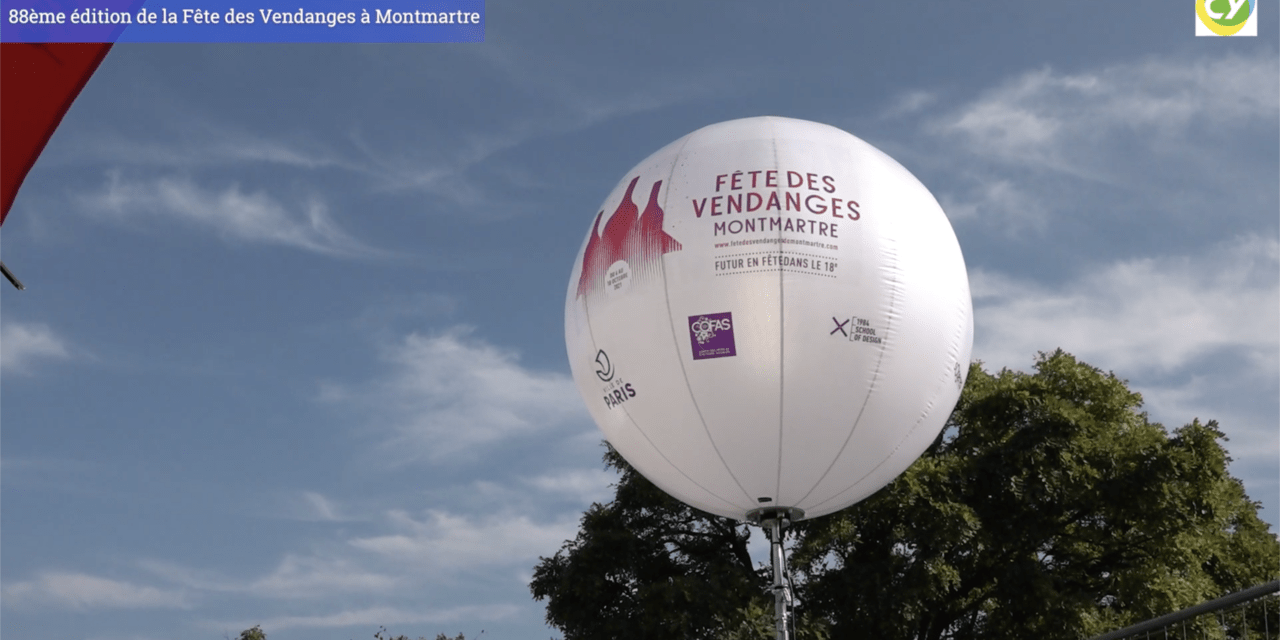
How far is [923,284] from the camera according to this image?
1134 cm

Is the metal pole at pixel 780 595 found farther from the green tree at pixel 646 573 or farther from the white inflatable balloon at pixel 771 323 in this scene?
the green tree at pixel 646 573

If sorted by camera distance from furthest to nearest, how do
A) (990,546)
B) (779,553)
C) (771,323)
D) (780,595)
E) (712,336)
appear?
(990,546), (779,553), (780,595), (712,336), (771,323)

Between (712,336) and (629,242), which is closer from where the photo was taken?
(712,336)

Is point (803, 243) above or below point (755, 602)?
above

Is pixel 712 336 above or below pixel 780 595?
above

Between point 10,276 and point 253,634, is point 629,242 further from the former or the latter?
point 253,634

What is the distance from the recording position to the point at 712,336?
35.4ft

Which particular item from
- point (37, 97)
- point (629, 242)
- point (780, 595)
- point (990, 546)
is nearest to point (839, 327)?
point (629, 242)

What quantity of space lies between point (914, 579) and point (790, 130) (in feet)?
45.3

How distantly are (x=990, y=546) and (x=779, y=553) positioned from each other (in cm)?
1447

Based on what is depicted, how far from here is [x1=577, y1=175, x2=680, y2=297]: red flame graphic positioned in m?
11.2

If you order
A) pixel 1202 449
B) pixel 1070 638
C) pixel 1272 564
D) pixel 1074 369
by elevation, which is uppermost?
pixel 1074 369

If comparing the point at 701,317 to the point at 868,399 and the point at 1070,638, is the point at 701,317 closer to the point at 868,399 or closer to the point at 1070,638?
the point at 868,399

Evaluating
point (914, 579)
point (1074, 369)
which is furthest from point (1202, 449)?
point (914, 579)
